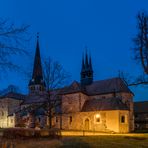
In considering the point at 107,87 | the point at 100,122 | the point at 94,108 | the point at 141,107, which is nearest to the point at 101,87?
the point at 107,87

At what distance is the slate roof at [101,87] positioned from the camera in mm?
60531

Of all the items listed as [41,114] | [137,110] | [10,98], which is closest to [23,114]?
[41,114]

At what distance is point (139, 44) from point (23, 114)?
5286cm

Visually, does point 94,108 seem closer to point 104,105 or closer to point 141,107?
point 104,105

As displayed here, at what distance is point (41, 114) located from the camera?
66938 mm

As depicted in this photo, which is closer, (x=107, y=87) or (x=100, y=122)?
(x=100, y=122)

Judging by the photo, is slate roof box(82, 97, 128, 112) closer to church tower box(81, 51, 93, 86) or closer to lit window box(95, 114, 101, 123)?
lit window box(95, 114, 101, 123)

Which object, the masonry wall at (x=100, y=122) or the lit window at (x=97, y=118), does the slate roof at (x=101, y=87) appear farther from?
the lit window at (x=97, y=118)

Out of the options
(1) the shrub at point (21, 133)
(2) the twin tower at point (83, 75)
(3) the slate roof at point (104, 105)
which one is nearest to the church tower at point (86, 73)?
(2) the twin tower at point (83, 75)

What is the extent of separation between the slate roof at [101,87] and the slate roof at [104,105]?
12.1 feet

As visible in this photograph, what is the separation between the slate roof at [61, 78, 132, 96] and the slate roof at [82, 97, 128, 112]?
3691mm

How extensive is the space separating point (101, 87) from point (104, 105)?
864cm

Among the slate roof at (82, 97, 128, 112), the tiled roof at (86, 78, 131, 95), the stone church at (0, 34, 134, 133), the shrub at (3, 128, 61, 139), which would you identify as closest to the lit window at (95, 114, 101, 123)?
the stone church at (0, 34, 134, 133)

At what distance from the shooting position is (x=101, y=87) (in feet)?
210
